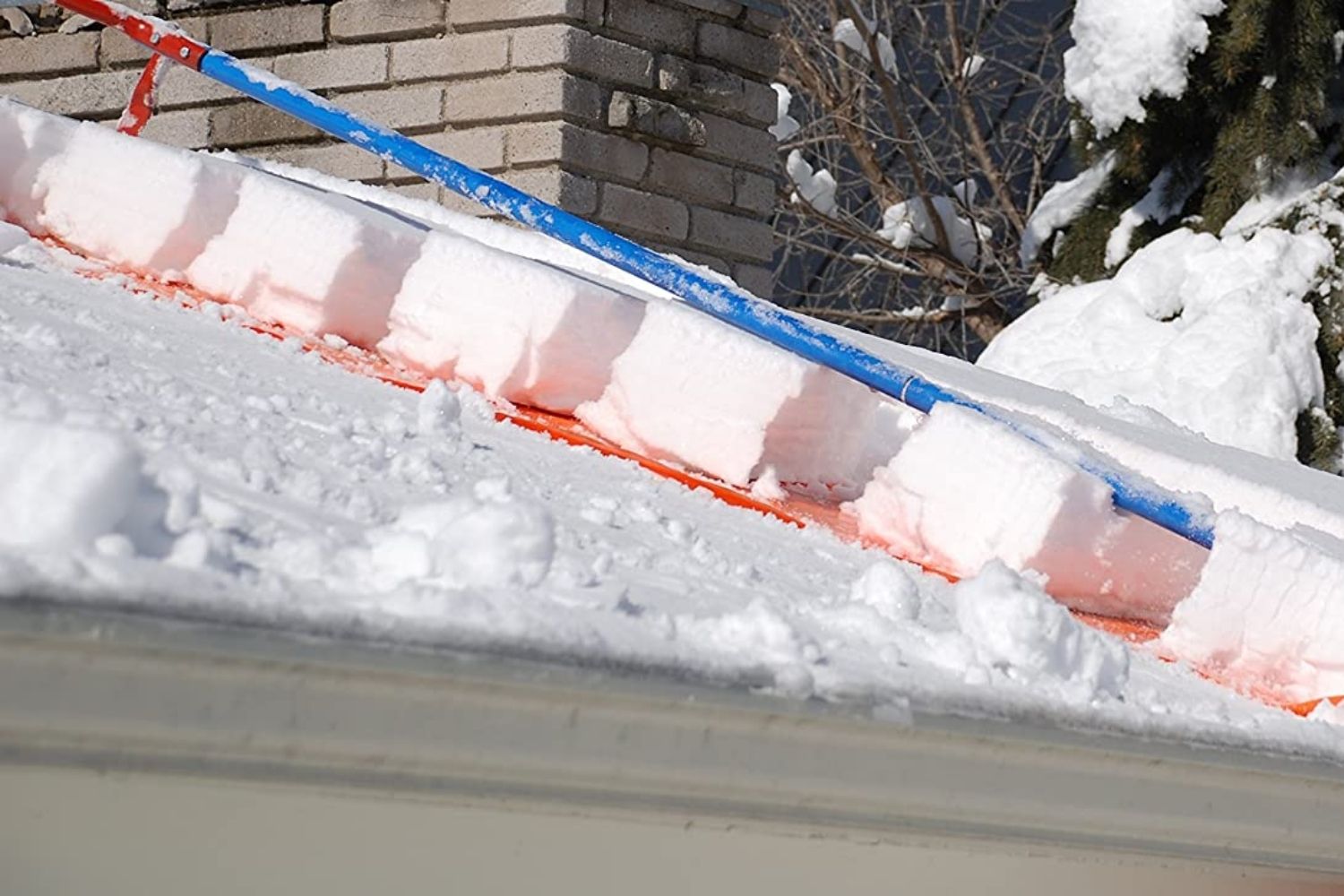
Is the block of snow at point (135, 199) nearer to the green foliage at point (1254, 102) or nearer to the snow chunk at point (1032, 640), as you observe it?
the snow chunk at point (1032, 640)

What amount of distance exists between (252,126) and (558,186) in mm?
1040

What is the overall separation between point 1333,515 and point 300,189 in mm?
1200

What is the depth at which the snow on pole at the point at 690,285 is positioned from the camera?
170 centimetres

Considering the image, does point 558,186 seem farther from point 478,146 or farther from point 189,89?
point 189,89

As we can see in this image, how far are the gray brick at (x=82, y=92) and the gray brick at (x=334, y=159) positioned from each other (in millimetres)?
487

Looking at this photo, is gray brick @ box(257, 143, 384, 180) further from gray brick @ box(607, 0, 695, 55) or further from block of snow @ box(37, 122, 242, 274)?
block of snow @ box(37, 122, 242, 274)

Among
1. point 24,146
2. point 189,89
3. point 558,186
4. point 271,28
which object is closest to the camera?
point 24,146

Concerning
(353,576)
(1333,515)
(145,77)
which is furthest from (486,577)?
(145,77)

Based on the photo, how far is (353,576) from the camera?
0.81 m

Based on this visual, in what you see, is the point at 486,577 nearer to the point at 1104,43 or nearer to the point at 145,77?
the point at 145,77

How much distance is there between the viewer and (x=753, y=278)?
5.09 m

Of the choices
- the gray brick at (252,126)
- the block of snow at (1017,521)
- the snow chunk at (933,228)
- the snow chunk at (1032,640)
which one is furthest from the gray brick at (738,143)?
the snow chunk at (1032,640)

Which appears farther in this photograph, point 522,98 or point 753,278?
point 753,278

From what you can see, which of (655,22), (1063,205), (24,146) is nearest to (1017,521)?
(24,146)
